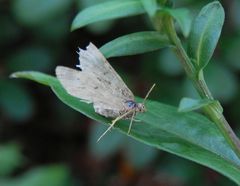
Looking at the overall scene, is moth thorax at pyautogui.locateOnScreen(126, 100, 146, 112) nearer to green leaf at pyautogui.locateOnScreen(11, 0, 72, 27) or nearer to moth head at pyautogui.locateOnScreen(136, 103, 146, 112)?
moth head at pyautogui.locateOnScreen(136, 103, 146, 112)

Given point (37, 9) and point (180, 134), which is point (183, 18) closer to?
point (180, 134)

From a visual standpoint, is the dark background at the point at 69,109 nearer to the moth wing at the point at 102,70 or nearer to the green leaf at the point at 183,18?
the moth wing at the point at 102,70

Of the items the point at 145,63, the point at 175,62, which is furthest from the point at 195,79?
the point at 145,63

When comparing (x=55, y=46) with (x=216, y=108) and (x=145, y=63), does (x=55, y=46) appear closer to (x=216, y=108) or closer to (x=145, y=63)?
(x=145, y=63)

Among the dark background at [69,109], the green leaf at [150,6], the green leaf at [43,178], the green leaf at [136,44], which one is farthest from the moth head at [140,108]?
the green leaf at [43,178]

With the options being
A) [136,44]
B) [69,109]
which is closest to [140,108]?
[136,44]
